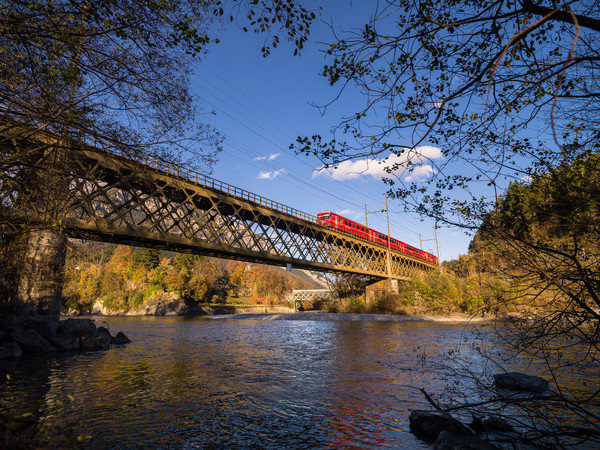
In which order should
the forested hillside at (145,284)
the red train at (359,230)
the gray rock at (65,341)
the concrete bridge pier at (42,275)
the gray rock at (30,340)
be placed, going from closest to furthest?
the gray rock at (30,340), the gray rock at (65,341), the concrete bridge pier at (42,275), the red train at (359,230), the forested hillside at (145,284)

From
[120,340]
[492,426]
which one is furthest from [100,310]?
[492,426]

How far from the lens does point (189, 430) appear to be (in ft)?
16.6

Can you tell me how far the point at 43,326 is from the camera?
13.0 meters

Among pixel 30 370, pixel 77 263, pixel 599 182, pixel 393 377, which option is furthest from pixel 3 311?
pixel 599 182

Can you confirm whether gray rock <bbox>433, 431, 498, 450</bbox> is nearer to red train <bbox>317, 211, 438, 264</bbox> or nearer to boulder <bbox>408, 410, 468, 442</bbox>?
boulder <bbox>408, 410, 468, 442</bbox>

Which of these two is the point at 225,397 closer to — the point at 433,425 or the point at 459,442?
the point at 433,425

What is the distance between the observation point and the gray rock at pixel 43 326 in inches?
503

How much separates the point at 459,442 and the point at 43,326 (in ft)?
51.4

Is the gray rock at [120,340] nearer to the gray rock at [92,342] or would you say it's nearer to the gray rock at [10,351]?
the gray rock at [92,342]

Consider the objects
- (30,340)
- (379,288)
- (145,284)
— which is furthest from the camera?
(145,284)

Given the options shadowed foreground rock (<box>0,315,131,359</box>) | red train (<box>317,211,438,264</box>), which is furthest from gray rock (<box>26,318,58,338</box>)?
red train (<box>317,211,438,264</box>)

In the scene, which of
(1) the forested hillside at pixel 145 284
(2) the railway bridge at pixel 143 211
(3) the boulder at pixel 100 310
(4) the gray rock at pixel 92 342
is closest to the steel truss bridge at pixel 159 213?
(2) the railway bridge at pixel 143 211

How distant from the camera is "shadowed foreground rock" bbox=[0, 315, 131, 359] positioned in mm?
11250

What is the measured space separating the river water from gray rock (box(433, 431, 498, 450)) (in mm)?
418
